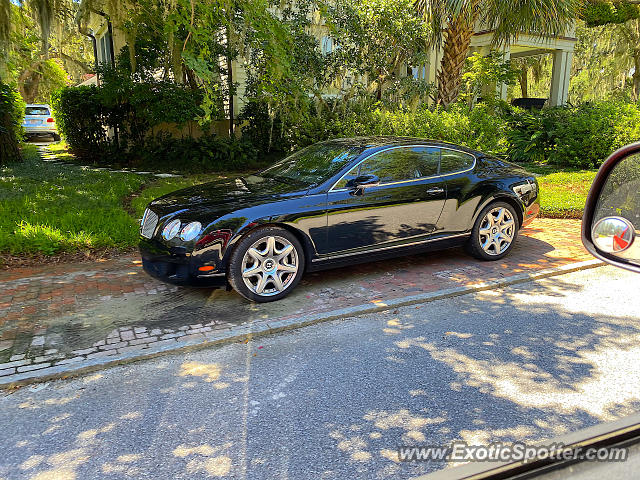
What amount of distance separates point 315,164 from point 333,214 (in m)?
0.89

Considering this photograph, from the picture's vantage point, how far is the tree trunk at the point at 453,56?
44.7 feet

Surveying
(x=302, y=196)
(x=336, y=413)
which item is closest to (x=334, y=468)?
(x=336, y=413)

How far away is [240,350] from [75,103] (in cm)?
1426

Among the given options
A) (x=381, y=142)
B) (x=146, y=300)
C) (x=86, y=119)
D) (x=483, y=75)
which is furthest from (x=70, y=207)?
(x=483, y=75)

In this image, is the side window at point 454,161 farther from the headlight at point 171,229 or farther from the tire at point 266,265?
the headlight at point 171,229

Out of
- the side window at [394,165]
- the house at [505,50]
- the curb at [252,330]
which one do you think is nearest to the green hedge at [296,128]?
the house at [505,50]

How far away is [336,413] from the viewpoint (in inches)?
124

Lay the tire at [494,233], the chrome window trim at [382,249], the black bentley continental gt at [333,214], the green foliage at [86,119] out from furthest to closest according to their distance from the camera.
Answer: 1. the green foliage at [86,119]
2. the tire at [494,233]
3. the chrome window trim at [382,249]
4. the black bentley continental gt at [333,214]

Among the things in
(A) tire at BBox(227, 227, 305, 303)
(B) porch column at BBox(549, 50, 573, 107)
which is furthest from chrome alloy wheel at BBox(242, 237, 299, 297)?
(B) porch column at BBox(549, 50, 573, 107)

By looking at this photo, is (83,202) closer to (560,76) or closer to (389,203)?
(389,203)

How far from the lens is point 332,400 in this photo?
329 cm

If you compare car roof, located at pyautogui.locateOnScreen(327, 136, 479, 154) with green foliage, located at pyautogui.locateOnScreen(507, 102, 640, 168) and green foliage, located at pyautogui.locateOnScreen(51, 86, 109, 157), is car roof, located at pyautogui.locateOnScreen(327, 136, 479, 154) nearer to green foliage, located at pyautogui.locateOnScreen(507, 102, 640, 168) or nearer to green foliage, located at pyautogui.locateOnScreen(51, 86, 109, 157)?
green foliage, located at pyautogui.locateOnScreen(507, 102, 640, 168)

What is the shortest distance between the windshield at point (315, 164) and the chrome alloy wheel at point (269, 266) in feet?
2.67

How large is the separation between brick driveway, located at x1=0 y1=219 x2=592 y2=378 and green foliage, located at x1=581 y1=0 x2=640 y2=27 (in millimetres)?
15634
